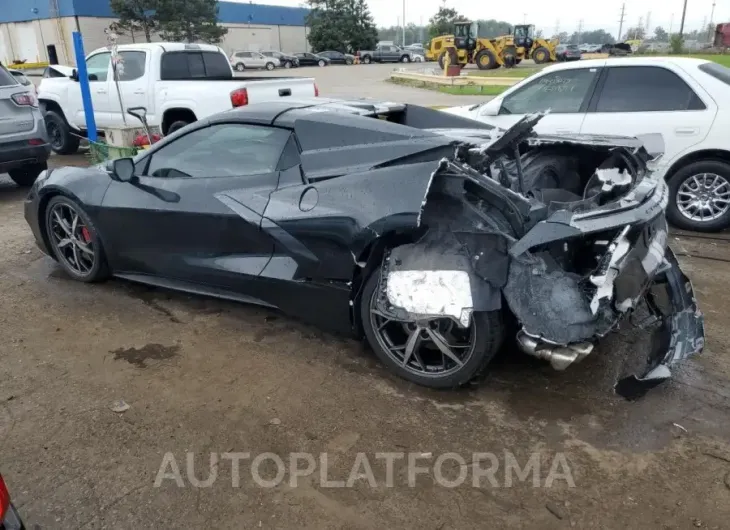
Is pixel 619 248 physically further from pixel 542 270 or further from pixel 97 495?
pixel 97 495

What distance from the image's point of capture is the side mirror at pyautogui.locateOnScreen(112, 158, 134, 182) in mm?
4340

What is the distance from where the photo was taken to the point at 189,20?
4591 centimetres

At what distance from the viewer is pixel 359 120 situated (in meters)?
3.74

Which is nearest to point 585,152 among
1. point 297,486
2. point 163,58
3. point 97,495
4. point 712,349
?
point 712,349

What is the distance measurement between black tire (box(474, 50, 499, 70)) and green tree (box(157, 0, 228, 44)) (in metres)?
24.0

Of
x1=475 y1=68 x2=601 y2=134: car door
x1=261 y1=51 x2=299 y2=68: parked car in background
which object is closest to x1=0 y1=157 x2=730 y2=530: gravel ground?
x1=475 y1=68 x2=601 y2=134: car door

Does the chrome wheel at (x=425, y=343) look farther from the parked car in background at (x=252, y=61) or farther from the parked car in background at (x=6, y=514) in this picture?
the parked car in background at (x=252, y=61)

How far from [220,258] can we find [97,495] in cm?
175

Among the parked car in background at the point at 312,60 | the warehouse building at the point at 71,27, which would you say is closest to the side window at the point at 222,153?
the warehouse building at the point at 71,27

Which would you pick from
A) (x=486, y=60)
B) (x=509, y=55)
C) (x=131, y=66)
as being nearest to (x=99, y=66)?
(x=131, y=66)

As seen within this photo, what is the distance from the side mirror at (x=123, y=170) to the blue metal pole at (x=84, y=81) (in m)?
5.21

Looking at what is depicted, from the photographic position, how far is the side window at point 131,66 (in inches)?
372

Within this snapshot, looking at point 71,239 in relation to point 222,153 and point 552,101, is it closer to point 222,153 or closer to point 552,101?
point 222,153

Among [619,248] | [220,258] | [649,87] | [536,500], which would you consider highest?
[649,87]
